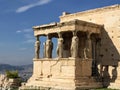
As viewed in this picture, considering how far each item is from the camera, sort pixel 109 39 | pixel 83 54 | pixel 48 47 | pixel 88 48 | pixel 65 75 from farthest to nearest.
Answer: pixel 83 54
pixel 48 47
pixel 109 39
pixel 88 48
pixel 65 75

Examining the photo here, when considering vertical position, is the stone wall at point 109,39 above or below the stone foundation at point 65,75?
above

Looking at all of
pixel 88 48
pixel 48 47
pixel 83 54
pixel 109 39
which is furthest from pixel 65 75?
pixel 109 39

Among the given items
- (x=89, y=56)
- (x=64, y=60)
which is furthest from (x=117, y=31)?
(x=64, y=60)

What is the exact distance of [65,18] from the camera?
31.3 meters

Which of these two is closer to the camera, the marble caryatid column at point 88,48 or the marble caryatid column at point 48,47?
the marble caryatid column at point 88,48

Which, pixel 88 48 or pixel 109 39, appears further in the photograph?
pixel 109 39

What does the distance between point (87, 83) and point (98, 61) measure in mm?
3588

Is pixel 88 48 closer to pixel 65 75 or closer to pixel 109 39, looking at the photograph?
pixel 109 39

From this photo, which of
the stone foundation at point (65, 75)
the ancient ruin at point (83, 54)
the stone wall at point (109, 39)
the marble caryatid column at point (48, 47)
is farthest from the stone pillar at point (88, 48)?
the marble caryatid column at point (48, 47)

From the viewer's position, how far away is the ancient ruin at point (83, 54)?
25.1 m

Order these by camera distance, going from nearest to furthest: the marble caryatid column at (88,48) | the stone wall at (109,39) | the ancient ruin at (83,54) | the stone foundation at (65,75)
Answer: the stone foundation at (65,75)
the ancient ruin at (83,54)
the marble caryatid column at (88,48)
the stone wall at (109,39)

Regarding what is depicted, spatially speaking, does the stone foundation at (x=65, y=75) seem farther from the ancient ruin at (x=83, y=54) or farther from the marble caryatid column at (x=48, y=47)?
the marble caryatid column at (x=48, y=47)

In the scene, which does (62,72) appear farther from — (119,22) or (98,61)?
(119,22)

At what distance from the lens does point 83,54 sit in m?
28.2
